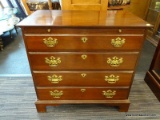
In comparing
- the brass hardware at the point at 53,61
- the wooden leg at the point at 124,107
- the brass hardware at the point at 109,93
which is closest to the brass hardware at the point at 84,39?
the brass hardware at the point at 53,61

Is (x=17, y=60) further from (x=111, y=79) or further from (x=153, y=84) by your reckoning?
(x=153, y=84)

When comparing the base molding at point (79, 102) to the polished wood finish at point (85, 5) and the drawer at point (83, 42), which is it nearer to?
the drawer at point (83, 42)

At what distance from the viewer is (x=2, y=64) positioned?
2.29 metres

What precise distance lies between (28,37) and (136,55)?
0.85m

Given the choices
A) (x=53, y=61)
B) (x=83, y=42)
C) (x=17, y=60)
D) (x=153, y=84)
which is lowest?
(x=17, y=60)

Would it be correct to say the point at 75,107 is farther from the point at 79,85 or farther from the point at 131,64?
the point at 131,64

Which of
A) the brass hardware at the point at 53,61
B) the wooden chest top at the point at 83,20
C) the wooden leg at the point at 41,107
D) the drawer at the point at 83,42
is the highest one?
the wooden chest top at the point at 83,20

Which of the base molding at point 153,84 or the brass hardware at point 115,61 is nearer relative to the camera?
the brass hardware at point 115,61

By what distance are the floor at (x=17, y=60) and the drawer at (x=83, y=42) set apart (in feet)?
3.65

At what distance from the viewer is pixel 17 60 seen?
7.93 feet

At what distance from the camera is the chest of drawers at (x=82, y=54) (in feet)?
3.35

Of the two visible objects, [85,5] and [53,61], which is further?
[85,5]

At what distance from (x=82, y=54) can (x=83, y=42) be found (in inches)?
4.1

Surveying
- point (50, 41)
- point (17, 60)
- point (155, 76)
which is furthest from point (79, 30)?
point (17, 60)
